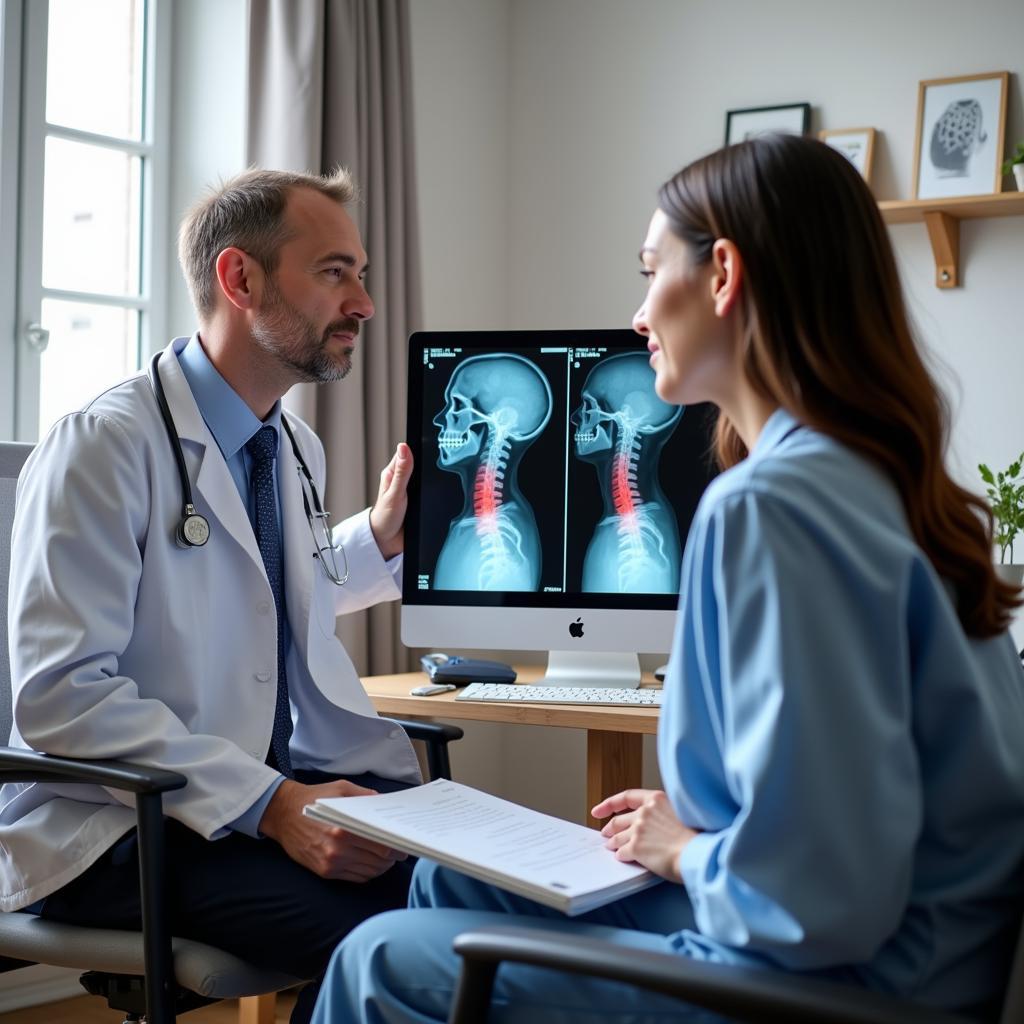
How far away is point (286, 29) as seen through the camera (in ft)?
8.35

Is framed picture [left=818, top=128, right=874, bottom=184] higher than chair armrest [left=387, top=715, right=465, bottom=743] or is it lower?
higher

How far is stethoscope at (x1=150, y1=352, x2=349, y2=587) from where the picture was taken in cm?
156

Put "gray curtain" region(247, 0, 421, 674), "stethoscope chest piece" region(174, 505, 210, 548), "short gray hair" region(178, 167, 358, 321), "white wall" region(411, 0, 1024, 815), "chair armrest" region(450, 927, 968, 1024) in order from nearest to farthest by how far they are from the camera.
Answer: "chair armrest" region(450, 927, 968, 1024) → "stethoscope chest piece" region(174, 505, 210, 548) → "short gray hair" region(178, 167, 358, 321) → "gray curtain" region(247, 0, 421, 674) → "white wall" region(411, 0, 1024, 815)

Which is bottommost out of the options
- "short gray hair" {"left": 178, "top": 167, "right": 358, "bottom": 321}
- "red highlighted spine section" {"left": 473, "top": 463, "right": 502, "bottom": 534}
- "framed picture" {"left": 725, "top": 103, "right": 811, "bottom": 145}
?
"red highlighted spine section" {"left": 473, "top": 463, "right": 502, "bottom": 534}

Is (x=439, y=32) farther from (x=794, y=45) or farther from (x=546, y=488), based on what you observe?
(x=546, y=488)

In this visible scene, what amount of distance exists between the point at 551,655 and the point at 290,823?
2.46 ft

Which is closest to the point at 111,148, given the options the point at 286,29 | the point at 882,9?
the point at 286,29

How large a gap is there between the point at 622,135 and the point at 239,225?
1.56 metres

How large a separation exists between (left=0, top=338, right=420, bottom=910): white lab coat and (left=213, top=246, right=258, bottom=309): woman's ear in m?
0.14

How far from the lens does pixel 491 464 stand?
6.57 feet

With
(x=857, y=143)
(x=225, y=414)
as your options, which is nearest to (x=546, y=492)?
(x=225, y=414)

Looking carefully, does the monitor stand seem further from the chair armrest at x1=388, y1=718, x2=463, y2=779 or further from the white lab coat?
the white lab coat

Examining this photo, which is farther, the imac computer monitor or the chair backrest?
the imac computer monitor

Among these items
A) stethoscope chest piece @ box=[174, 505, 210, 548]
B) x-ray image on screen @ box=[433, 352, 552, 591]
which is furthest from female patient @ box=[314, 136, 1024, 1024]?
x-ray image on screen @ box=[433, 352, 552, 591]
